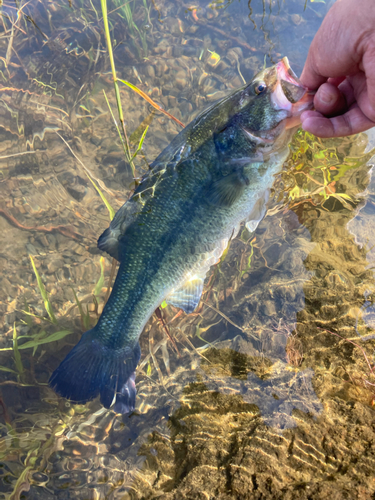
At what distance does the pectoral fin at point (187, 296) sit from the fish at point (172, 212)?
25 centimetres

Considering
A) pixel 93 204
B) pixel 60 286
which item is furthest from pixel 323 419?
pixel 93 204

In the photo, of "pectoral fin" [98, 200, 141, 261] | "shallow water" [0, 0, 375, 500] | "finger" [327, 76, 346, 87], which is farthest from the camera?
"finger" [327, 76, 346, 87]

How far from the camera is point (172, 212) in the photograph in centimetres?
230

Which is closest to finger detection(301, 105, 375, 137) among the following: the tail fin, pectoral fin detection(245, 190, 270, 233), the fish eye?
the fish eye

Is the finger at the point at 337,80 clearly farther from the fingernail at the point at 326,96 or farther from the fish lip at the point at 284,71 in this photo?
the fish lip at the point at 284,71

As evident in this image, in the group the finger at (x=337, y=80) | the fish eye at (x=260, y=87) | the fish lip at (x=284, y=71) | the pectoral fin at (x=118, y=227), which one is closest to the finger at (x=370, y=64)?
the finger at (x=337, y=80)

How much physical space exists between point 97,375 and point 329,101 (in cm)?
303

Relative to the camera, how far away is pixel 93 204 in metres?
3.96

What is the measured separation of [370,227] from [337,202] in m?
0.49

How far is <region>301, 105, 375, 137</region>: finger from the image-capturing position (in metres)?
2.28

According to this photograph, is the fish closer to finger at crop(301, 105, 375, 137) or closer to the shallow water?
finger at crop(301, 105, 375, 137)

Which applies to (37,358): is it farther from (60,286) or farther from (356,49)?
(356,49)

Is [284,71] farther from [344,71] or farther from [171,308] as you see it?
[171,308]

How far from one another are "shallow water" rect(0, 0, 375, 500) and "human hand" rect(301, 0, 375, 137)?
108cm
